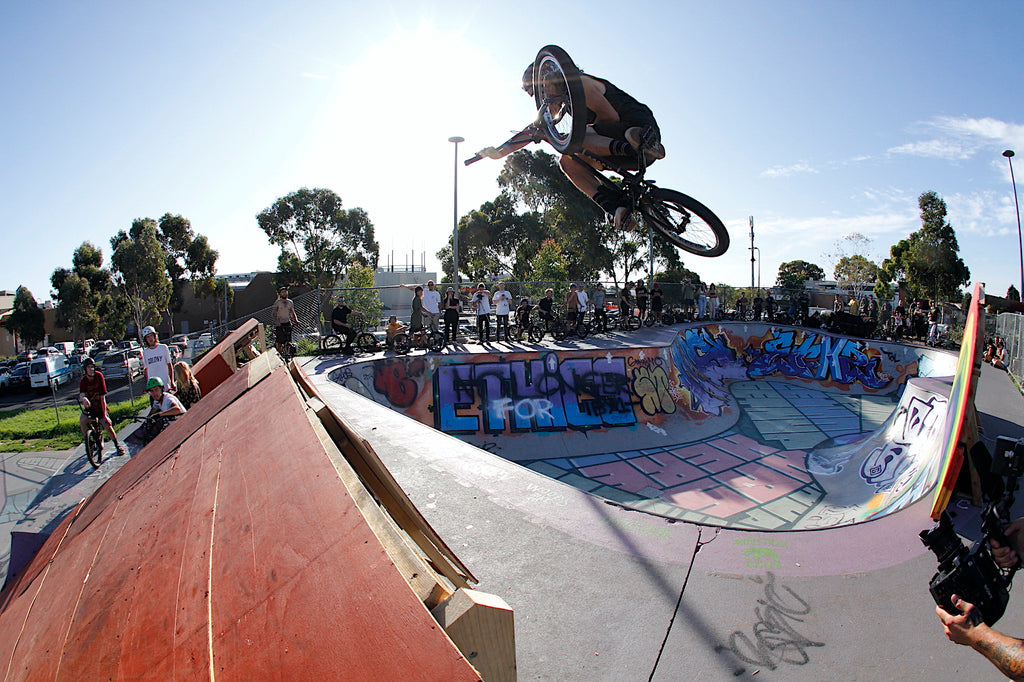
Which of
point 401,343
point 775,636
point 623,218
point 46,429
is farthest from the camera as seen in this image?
point 401,343

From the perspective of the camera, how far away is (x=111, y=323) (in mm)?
36812

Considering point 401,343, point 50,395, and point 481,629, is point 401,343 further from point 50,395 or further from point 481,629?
point 50,395

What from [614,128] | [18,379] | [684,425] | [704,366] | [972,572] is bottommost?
[684,425]

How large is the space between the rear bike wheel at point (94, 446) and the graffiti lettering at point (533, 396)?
5.75 m

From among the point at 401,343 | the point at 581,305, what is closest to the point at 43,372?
the point at 401,343

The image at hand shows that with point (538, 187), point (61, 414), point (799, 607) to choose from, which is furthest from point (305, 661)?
point (538, 187)

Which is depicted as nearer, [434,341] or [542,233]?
[434,341]

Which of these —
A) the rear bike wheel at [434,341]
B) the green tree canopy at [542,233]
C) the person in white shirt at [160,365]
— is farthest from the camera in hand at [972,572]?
the green tree canopy at [542,233]

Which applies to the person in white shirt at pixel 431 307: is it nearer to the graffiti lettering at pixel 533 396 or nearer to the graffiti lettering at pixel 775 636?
the graffiti lettering at pixel 533 396

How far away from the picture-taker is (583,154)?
8.95 metres

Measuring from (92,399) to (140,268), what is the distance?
101 feet

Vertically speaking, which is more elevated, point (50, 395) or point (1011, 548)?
point (1011, 548)

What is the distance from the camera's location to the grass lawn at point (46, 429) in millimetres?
10219

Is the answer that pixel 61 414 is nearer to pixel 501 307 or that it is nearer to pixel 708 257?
pixel 501 307
